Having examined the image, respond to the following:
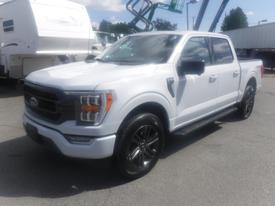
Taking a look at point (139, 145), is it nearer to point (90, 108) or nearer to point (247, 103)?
point (90, 108)

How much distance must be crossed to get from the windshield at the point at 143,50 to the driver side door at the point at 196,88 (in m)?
0.26

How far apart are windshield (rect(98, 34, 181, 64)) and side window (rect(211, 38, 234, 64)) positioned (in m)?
1.07

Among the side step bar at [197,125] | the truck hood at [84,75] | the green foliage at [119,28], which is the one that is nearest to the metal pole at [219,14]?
the green foliage at [119,28]

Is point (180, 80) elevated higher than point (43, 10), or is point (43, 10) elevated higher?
point (43, 10)

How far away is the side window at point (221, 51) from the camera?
18.5 feet

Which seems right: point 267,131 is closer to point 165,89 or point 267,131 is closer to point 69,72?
point 165,89

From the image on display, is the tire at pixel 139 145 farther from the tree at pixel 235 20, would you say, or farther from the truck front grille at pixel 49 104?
the tree at pixel 235 20

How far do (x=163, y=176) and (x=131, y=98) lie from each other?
46.3 inches

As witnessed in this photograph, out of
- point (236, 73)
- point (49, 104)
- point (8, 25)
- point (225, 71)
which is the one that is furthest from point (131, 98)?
point (8, 25)

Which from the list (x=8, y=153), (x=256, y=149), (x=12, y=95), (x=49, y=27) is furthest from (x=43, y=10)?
(x=256, y=149)

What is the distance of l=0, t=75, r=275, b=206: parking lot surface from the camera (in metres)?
3.56

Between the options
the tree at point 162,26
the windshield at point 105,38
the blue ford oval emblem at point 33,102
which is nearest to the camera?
the blue ford oval emblem at point 33,102

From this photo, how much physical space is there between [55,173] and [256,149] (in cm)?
320

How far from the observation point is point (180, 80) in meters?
4.48
